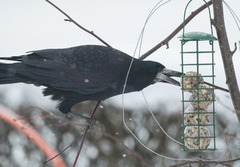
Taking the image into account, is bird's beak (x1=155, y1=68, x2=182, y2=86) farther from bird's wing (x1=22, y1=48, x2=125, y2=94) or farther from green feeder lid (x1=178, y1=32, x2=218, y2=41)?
green feeder lid (x1=178, y1=32, x2=218, y2=41)

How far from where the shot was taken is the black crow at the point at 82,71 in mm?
3555

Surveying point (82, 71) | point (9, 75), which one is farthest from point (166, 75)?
point (9, 75)

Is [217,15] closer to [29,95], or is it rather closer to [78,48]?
[78,48]

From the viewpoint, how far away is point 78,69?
3.64m

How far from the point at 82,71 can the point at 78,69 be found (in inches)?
1.6

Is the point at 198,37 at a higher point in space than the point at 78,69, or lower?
higher

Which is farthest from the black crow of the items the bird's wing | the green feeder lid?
the green feeder lid

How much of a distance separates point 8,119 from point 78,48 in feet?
6.78

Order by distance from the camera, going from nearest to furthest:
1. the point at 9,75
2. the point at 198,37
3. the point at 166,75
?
the point at 198,37
the point at 166,75
the point at 9,75

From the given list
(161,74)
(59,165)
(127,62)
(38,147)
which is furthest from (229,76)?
(38,147)

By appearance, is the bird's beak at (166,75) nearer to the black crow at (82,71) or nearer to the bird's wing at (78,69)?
the black crow at (82,71)

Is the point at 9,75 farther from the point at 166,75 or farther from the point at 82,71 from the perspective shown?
the point at 166,75

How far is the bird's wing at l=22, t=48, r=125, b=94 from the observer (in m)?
3.60

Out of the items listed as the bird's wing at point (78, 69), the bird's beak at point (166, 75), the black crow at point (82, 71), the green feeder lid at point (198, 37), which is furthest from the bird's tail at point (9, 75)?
the green feeder lid at point (198, 37)
